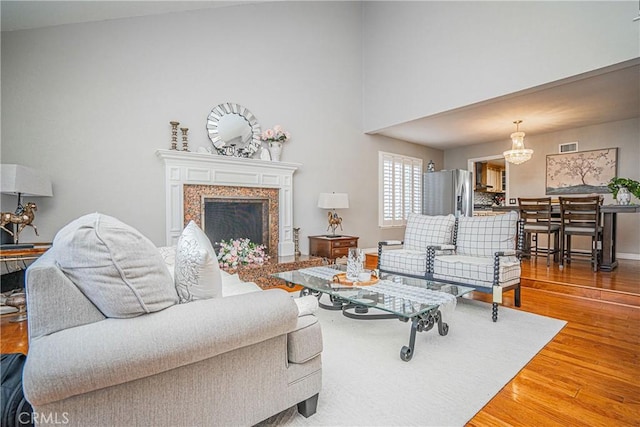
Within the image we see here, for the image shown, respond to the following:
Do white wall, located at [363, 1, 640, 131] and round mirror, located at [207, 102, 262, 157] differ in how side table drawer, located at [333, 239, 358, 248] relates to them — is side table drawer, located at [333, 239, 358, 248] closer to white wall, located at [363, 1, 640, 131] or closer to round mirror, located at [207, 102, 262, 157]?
round mirror, located at [207, 102, 262, 157]

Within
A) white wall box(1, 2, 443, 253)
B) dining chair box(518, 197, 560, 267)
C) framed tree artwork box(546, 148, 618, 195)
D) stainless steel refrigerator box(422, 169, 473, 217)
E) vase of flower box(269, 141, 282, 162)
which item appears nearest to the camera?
white wall box(1, 2, 443, 253)

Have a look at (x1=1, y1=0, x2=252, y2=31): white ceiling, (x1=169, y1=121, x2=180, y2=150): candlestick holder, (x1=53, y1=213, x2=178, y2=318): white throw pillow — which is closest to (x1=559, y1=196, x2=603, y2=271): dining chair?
(x1=53, y1=213, x2=178, y2=318): white throw pillow

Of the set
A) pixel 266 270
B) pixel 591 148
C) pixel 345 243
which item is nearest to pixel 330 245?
pixel 345 243

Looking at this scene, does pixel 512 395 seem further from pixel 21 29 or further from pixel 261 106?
pixel 21 29

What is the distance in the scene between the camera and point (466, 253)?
3.57 metres

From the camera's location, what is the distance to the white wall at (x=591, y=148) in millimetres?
5324

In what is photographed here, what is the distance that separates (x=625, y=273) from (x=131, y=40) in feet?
22.1

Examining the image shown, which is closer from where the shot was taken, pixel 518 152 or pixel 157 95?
pixel 157 95

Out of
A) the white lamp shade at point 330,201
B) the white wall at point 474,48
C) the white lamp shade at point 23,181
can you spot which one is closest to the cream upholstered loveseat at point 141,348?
the white lamp shade at point 23,181

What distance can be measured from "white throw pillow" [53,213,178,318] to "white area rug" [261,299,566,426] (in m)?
0.85

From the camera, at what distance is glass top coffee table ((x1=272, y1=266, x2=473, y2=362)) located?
2092 mm

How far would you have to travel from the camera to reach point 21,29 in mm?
3178

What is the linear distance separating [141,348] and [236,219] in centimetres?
359

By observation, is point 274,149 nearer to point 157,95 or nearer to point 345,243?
point 157,95
